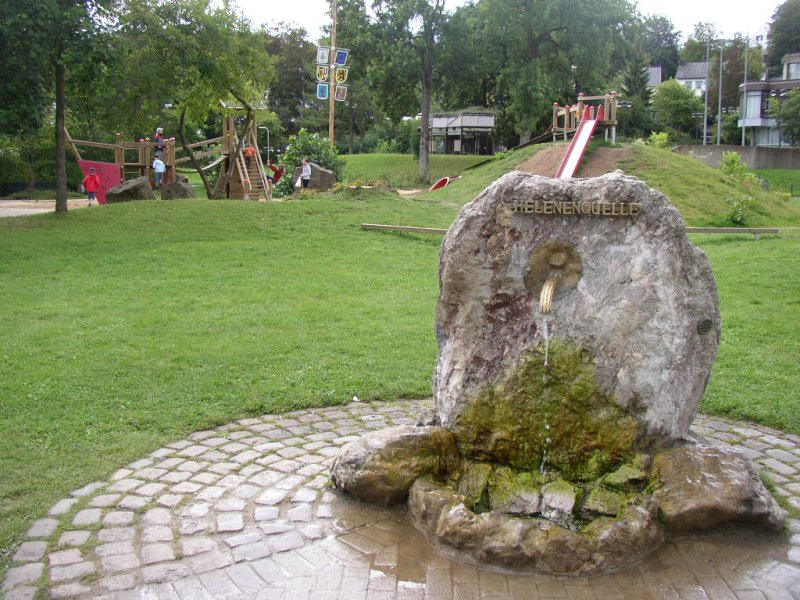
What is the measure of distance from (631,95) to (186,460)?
60894 mm

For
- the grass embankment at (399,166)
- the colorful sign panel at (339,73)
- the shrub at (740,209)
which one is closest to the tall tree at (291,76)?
the grass embankment at (399,166)

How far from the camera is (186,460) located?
6465 millimetres

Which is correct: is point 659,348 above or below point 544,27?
below

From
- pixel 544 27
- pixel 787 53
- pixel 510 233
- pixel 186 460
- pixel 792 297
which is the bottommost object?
pixel 186 460

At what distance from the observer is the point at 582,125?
26.4 m

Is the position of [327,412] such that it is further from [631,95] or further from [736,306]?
[631,95]

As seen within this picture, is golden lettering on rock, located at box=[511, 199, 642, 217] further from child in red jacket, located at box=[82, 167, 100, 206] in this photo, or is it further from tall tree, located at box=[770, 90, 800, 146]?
tall tree, located at box=[770, 90, 800, 146]

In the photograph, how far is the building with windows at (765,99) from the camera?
63094 mm

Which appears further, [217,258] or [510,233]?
[217,258]

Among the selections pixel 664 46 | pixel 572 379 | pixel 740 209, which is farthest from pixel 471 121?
pixel 572 379

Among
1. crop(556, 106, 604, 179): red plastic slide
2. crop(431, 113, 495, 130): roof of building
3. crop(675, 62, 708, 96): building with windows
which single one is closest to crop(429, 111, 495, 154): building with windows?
crop(431, 113, 495, 130): roof of building

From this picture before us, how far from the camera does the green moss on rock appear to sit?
17.7 ft

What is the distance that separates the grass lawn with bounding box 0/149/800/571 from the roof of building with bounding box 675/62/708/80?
71.7m

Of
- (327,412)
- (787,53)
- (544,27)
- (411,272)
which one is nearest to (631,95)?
(787,53)
